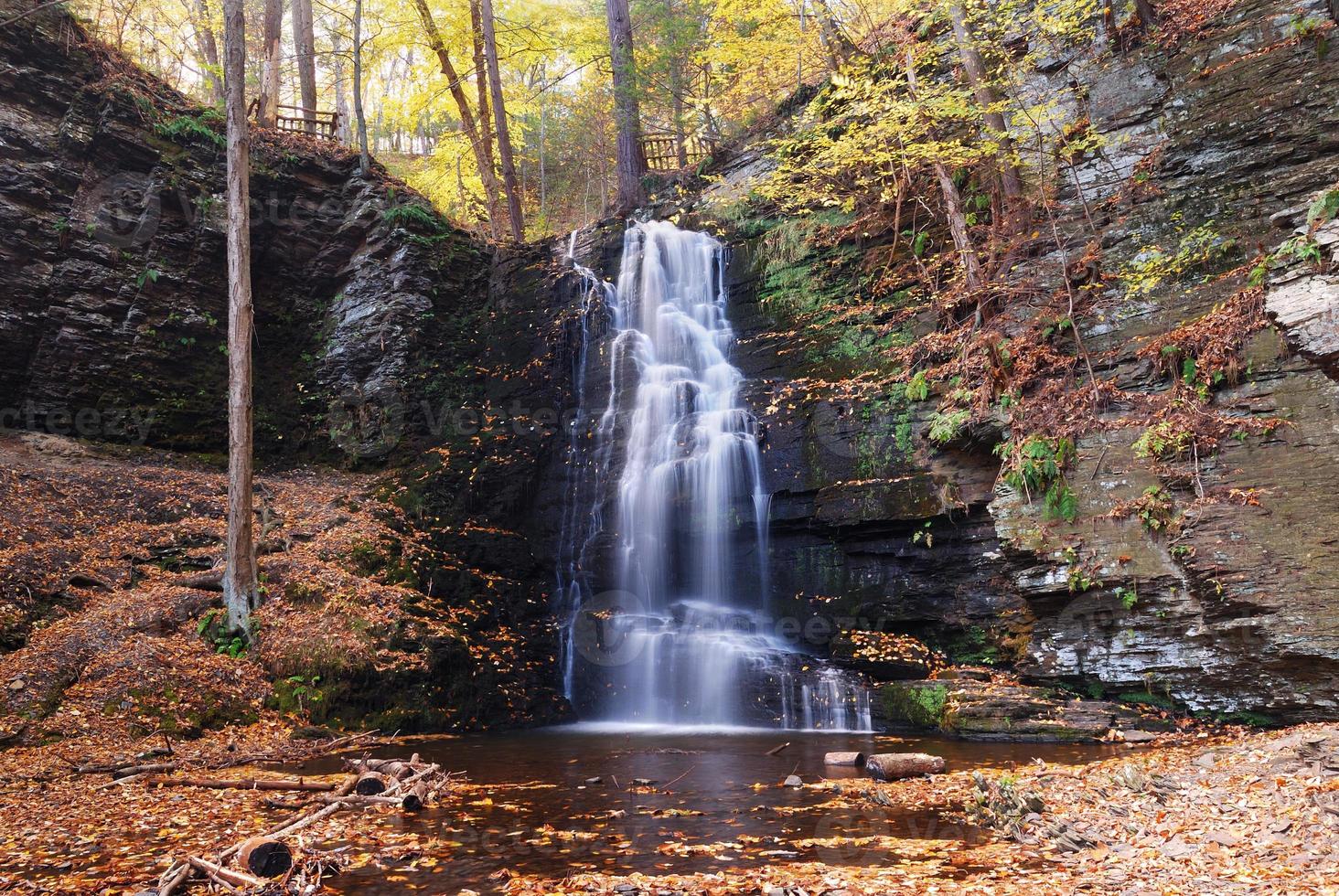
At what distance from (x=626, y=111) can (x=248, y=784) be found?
52.9 ft

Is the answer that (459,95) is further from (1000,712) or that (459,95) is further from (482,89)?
(1000,712)

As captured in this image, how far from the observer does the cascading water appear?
10.0m

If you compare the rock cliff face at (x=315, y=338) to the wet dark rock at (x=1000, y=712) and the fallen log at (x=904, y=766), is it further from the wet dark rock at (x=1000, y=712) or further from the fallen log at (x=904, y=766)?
the fallen log at (x=904, y=766)

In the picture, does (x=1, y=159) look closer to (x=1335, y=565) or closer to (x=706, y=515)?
(x=706, y=515)

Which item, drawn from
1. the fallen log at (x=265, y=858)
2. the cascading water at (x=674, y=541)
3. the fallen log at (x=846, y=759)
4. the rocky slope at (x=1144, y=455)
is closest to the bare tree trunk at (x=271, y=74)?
the cascading water at (x=674, y=541)

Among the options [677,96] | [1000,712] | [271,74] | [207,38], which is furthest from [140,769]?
[207,38]

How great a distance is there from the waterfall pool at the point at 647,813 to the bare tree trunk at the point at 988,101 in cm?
869

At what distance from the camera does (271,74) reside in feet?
58.3

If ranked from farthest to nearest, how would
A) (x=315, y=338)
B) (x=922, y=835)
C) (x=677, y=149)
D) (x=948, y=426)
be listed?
(x=677, y=149) → (x=315, y=338) → (x=948, y=426) → (x=922, y=835)

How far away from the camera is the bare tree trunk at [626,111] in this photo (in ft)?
57.2

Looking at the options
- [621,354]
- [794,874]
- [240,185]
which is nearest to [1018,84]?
[621,354]

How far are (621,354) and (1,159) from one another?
11.1m

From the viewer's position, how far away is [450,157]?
22.6 metres

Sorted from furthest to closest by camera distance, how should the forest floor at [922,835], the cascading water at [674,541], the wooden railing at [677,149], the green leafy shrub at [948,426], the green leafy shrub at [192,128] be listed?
the wooden railing at [677,149]
the green leafy shrub at [192,128]
the cascading water at [674,541]
the green leafy shrub at [948,426]
the forest floor at [922,835]
